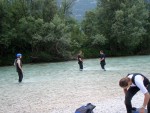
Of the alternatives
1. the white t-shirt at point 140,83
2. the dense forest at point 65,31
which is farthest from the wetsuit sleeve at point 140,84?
the dense forest at point 65,31

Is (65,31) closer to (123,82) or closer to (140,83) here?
(140,83)

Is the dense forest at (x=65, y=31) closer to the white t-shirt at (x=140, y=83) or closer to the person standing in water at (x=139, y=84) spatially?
the person standing in water at (x=139, y=84)

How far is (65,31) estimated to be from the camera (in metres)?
56.4

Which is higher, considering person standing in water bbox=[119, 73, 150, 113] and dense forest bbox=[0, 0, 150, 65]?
dense forest bbox=[0, 0, 150, 65]

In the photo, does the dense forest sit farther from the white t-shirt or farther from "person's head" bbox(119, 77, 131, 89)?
"person's head" bbox(119, 77, 131, 89)

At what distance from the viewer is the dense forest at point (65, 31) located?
55.1 m

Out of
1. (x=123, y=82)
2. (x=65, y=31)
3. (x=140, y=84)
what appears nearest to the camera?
(x=123, y=82)

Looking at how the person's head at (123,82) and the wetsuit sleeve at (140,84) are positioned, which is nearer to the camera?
the person's head at (123,82)

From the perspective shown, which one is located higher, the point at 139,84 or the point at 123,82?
A: the point at 123,82

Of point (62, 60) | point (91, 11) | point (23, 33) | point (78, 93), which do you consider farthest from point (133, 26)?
point (78, 93)

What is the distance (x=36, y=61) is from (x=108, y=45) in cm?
1986

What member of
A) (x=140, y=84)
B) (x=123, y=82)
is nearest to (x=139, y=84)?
(x=140, y=84)

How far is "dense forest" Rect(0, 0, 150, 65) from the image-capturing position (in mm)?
55062

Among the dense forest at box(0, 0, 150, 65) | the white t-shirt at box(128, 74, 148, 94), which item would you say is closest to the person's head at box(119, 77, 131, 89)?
the white t-shirt at box(128, 74, 148, 94)
